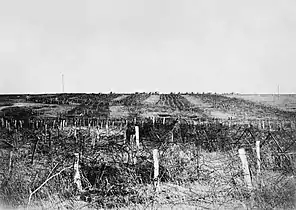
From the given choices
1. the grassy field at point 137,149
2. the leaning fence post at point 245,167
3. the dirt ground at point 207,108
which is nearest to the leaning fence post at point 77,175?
the grassy field at point 137,149

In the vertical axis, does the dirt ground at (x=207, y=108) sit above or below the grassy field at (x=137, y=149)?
above

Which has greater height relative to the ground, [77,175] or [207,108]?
[207,108]

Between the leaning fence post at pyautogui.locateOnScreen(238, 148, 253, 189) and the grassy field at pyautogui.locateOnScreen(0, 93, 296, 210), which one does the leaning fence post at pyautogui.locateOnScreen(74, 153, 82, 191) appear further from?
the leaning fence post at pyautogui.locateOnScreen(238, 148, 253, 189)

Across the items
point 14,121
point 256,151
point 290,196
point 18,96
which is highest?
point 18,96

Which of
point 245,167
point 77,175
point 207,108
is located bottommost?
point 77,175

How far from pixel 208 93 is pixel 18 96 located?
142 inches

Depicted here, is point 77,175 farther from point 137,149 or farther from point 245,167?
point 245,167

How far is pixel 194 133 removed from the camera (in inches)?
277

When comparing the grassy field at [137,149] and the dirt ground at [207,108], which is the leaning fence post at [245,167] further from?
the dirt ground at [207,108]

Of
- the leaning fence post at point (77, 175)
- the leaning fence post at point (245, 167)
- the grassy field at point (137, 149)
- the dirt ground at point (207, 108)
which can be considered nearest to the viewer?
the leaning fence post at point (245, 167)

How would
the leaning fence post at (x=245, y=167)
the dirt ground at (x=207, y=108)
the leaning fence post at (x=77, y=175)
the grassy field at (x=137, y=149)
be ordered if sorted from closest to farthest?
the leaning fence post at (x=245, y=167) < the grassy field at (x=137, y=149) < the leaning fence post at (x=77, y=175) < the dirt ground at (x=207, y=108)

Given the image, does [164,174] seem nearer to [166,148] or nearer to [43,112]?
[166,148]

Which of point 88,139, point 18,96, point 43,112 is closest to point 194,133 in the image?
point 88,139

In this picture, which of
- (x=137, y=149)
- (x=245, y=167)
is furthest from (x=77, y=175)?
(x=245, y=167)
